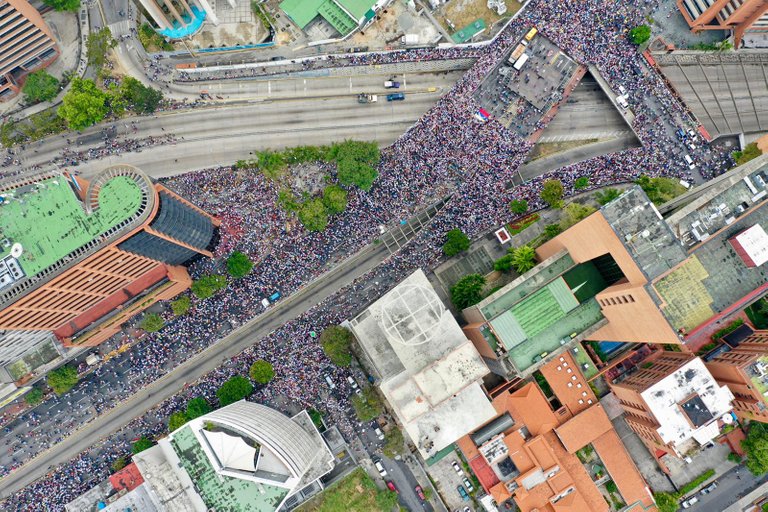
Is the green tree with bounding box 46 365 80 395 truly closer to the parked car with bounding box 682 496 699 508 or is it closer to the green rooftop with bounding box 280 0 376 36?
the green rooftop with bounding box 280 0 376 36

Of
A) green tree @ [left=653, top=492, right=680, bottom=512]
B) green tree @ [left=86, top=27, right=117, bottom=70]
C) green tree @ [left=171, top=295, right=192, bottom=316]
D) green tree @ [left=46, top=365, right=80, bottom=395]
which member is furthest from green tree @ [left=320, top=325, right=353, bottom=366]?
green tree @ [left=86, top=27, right=117, bottom=70]

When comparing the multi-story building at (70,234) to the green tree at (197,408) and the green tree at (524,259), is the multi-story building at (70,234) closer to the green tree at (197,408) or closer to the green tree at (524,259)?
the green tree at (197,408)

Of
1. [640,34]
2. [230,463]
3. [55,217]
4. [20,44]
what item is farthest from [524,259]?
[20,44]

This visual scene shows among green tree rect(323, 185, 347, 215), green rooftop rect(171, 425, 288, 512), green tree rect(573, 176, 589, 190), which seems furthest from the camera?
green tree rect(573, 176, 589, 190)

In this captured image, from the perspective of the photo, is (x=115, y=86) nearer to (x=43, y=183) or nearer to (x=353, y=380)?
(x=43, y=183)

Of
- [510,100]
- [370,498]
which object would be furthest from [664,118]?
[370,498]

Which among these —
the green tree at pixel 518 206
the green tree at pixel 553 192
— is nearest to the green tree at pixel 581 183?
the green tree at pixel 553 192
